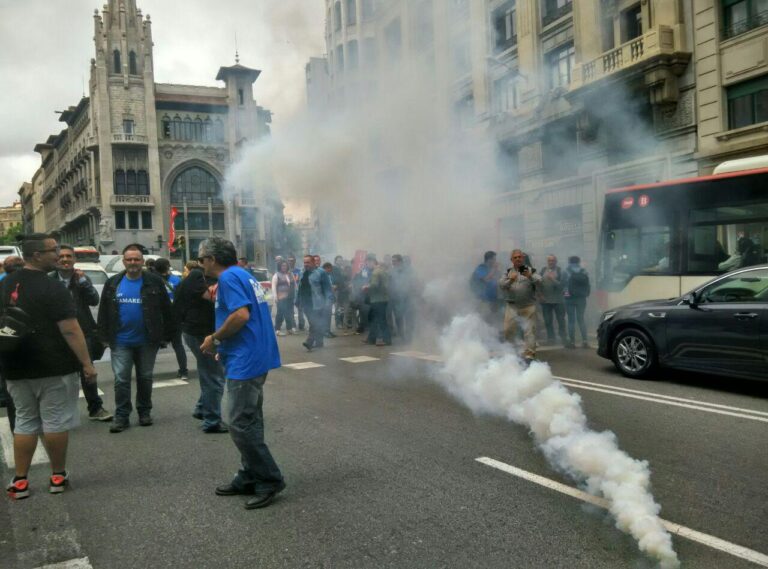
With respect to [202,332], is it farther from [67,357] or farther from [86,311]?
[67,357]

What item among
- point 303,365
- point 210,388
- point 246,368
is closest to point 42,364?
point 246,368

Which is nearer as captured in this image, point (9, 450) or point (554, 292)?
point (9, 450)

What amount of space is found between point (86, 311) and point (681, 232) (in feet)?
28.0

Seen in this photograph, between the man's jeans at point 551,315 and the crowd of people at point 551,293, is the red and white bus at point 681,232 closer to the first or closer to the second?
the crowd of people at point 551,293

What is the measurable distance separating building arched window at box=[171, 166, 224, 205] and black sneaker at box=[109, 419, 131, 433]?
1947 inches

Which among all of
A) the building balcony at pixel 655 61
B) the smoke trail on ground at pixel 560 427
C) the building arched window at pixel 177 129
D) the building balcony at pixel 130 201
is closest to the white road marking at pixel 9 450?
the smoke trail on ground at pixel 560 427

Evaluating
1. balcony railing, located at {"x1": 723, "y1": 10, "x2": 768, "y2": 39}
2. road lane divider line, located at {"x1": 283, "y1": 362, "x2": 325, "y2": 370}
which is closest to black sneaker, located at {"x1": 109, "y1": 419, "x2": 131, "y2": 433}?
road lane divider line, located at {"x1": 283, "y1": 362, "x2": 325, "y2": 370}

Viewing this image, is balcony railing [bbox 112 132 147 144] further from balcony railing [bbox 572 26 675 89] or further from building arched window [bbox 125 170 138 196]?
balcony railing [bbox 572 26 675 89]

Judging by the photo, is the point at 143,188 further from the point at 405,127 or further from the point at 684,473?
the point at 684,473

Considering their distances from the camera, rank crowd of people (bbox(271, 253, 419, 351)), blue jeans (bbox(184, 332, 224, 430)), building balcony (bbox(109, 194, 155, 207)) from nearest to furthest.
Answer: blue jeans (bbox(184, 332, 224, 430)) → crowd of people (bbox(271, 253, 419, 351)) → building balcony (bbox(109, 194, 155, 207))

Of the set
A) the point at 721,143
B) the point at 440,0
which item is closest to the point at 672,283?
the point at 721,143

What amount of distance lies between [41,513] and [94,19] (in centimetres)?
5711

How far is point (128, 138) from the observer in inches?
2012

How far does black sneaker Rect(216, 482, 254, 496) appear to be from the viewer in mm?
3865
